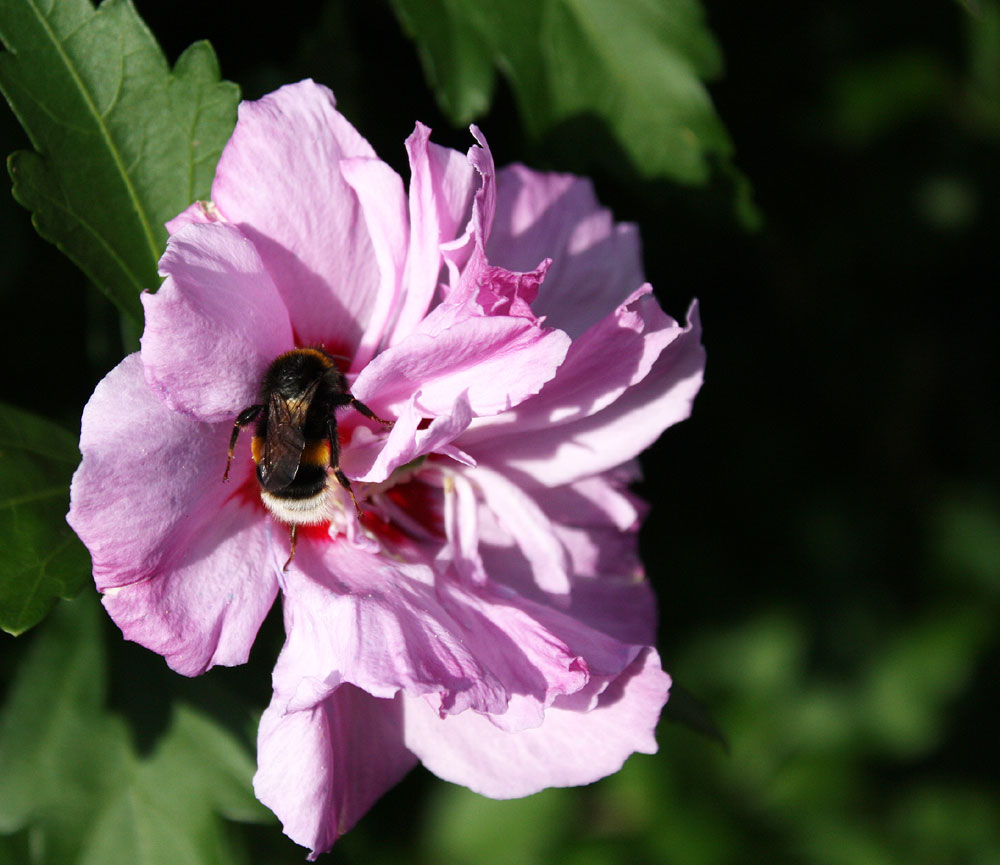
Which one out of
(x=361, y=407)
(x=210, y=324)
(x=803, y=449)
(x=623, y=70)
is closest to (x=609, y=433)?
(x=361, y=407)

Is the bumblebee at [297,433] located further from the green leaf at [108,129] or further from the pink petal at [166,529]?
the green leaf at [108,129]

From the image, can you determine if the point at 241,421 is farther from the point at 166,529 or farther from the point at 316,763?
the point at 316,763

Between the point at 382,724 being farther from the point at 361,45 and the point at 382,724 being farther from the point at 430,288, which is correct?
the point at 361,45

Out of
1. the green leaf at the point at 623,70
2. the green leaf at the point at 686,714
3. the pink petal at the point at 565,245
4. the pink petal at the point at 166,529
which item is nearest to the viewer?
the pink petal at the point at 166,529

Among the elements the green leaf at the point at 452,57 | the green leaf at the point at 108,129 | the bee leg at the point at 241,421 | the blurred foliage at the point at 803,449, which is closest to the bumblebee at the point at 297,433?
the bee leg at the point at 241,421

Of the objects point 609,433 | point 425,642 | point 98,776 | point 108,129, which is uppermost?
point 108,129

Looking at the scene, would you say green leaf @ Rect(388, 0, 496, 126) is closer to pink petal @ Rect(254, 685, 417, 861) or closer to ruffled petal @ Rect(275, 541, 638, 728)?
ruffled petal @ Rect(275, 541, 638, 728)
